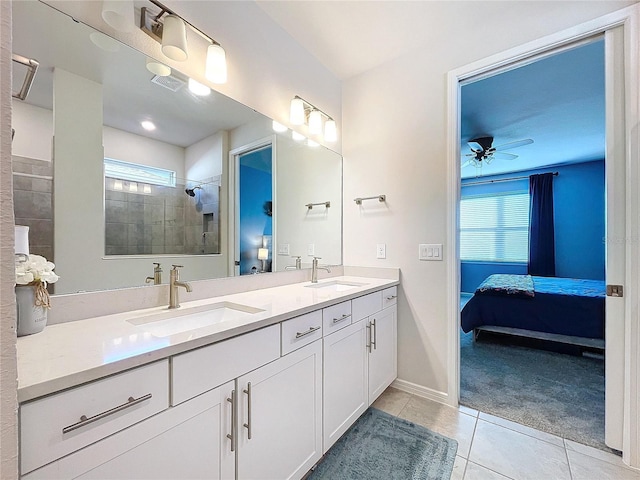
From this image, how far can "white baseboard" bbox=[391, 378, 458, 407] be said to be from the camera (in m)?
1.96

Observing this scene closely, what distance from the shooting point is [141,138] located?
129cm

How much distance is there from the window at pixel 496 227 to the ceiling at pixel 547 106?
3.89ft

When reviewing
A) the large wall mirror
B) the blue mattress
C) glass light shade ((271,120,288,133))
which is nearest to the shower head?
the large wall mirror

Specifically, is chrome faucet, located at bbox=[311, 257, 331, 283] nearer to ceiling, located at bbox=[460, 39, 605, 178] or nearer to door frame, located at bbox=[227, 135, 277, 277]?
door frame, located at bbox=[227, 135, 277, 277]

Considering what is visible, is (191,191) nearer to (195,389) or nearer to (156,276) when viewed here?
(156,276)

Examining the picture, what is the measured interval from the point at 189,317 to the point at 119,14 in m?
1.28

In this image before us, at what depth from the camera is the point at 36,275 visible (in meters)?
0.86

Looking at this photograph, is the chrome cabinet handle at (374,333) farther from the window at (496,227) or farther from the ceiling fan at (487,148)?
the window at (496,227)

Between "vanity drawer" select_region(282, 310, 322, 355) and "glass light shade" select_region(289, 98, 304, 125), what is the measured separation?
4.55 feet

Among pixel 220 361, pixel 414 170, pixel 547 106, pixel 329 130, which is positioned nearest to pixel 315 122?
pixel 329 130

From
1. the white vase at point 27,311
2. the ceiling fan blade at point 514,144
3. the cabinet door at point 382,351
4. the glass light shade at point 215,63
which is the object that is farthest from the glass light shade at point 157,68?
the ceiling fan blade at point 514,144

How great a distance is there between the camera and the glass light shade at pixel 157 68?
1266mm

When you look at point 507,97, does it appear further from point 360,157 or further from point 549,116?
point 360,157

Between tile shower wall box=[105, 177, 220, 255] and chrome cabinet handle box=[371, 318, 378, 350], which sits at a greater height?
tile shower wall box=[105, 177, 220, 255]
